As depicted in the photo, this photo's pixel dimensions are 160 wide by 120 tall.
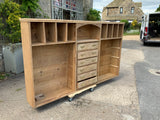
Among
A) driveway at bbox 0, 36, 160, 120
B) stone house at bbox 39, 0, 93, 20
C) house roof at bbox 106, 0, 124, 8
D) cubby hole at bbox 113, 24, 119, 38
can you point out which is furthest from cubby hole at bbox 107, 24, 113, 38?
house roof at bbox 106, 0, 124, 8

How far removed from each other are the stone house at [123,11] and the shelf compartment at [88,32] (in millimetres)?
28972

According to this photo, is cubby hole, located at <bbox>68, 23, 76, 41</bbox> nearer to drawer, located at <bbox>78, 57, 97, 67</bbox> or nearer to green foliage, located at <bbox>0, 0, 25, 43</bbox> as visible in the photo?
drawer, located at <bbox>78, 57, 97, 67</bbox>

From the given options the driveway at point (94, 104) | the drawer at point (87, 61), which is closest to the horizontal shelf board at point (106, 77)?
the driveway at point (94, 104)

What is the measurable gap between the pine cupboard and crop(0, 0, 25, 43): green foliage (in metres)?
2.22

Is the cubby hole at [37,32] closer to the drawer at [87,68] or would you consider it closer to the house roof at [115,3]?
the drawer at [87,68]

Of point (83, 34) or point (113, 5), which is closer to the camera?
point (83, 34)

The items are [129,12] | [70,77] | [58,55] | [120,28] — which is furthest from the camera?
[129,12]

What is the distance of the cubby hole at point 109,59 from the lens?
439cm

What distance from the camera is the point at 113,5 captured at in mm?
31547

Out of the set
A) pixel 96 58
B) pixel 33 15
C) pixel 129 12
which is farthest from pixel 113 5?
pixel 96 58

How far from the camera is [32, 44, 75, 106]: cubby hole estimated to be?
2903 mm

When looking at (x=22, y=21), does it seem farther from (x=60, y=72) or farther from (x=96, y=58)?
(x=96, y=58)

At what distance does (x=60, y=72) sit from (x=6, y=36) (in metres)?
2.72

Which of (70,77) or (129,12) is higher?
(129,12)
